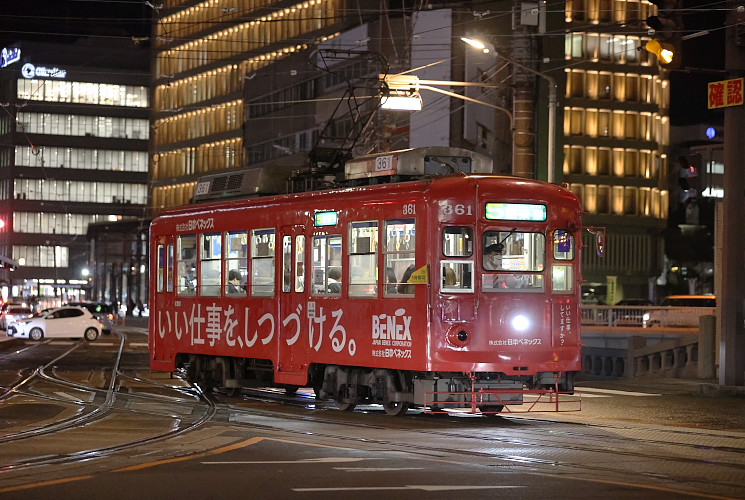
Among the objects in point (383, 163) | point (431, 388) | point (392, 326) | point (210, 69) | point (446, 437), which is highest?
point (210, 69)

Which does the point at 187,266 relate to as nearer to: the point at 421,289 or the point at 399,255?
the point at 399,255

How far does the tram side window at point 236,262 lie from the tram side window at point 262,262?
266 millimetres

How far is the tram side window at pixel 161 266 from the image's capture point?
75.3 ft

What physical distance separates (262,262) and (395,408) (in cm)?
370

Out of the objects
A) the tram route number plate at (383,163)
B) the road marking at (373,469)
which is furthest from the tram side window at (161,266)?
the road marking at (373,469)

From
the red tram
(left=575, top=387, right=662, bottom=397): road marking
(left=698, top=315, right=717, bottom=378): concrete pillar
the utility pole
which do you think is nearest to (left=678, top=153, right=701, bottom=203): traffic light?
the utility pole

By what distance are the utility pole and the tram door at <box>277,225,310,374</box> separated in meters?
8.42

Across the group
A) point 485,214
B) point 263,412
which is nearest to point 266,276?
point 263,412

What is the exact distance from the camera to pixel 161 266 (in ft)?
75.9

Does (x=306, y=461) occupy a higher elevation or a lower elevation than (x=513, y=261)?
lower

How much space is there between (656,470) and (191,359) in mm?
12328

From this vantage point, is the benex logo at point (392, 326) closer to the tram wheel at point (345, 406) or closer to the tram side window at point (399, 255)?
the tram side window at point (399, 255)

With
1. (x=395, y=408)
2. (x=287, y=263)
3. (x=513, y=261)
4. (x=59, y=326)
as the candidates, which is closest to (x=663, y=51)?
(x=513, y=261)

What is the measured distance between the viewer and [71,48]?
121125 mm
